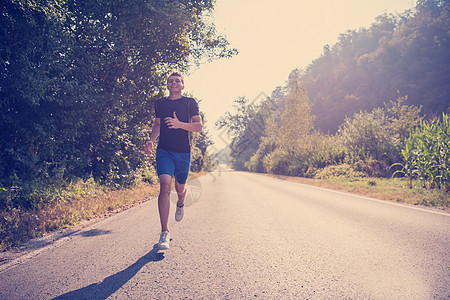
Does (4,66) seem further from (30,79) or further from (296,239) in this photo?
(296,239)

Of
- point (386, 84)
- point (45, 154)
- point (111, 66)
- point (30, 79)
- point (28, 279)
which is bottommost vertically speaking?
point (28, 279)

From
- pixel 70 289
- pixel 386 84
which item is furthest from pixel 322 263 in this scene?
pixel 386 84

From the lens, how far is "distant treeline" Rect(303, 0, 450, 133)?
148 feet

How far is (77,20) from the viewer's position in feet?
28.7

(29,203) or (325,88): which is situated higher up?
(325,88)

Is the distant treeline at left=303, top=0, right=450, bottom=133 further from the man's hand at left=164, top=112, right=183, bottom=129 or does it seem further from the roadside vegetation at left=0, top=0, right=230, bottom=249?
the man's hand at left=164, top=112, right=183, bottom=129

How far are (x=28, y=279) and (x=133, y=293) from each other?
1.15 meters

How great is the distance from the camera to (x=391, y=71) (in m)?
50.8

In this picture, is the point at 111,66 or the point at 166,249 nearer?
the point at 166,249

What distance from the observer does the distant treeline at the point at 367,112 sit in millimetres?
12336

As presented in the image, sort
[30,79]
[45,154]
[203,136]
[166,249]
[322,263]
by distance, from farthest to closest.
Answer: [203,136], [45,154], [30,79], [166,249], [322,263]

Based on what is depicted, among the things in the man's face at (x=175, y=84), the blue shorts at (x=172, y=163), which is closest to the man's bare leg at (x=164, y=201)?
the blue shorts at (x=172, y=163)

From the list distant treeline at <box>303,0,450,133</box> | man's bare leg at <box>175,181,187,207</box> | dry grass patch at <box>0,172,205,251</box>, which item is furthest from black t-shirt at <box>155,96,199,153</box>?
distant treeline at <box>303,0,450,133</box>

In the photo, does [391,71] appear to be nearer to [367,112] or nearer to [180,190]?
[367,112]
